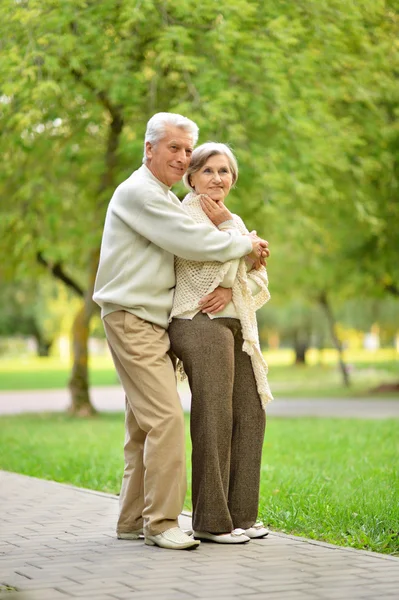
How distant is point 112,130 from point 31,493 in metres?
11.2

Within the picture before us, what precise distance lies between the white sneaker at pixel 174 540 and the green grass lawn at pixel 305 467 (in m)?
0.81

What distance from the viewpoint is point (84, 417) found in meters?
20.1

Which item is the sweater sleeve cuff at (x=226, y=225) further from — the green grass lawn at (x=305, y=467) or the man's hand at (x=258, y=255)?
the green grass lawn at (x=305, y=467)

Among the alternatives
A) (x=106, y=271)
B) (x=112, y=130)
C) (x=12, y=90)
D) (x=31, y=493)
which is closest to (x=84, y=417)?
(x=112, y=130)

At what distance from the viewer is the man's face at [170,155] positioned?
6129 millimetres

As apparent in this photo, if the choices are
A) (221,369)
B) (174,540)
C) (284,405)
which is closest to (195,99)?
(284,405)

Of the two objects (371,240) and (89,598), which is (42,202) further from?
(89,598)

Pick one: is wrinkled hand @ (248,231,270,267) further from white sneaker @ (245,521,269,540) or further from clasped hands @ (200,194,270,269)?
white sneaker @ (245,521,269,540)

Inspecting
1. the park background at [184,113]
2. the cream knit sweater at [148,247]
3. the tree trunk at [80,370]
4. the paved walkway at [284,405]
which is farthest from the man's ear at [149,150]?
the tree trunk at [80,370]

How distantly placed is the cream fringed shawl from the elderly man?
6 cm

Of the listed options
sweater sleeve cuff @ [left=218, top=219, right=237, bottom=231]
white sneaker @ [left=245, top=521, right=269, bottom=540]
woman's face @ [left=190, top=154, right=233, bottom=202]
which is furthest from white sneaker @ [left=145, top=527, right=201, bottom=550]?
woman's face @ [left=190, top=154, right=233, bottom=202]

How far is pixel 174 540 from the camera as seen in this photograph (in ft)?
19.3

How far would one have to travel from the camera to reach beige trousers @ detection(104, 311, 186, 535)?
235 inches

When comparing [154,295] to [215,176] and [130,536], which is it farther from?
[130,536]
